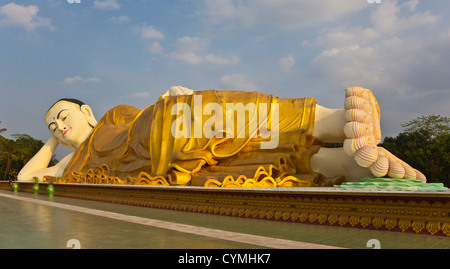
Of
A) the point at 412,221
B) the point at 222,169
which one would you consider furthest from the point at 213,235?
the point at 222,169

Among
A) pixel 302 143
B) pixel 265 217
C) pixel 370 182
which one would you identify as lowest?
pixel 265 217

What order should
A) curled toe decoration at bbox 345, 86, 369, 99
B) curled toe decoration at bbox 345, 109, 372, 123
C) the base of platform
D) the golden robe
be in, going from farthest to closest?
the golden robe → curled toe decoration at bbox 345, 86, 369, 99 → curled toe decoration at bbox 345, 109, 372, 123 → the base of platform

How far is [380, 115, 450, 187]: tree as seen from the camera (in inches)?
376

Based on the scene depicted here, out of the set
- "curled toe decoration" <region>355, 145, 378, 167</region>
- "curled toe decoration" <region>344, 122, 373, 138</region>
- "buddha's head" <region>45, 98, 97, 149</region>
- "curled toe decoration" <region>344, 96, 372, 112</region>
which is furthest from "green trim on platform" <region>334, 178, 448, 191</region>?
"buddha's head" <region>45, 98, 97, 149</region>

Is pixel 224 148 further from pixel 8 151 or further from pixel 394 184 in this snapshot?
pixel 8 151

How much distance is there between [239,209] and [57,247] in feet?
7.92

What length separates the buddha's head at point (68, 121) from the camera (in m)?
11.2

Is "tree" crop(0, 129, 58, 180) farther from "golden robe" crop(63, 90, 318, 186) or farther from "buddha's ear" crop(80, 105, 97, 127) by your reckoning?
"golden robe" crop(63, 90, 318, 186)

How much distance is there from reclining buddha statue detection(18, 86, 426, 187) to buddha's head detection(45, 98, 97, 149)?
444cm

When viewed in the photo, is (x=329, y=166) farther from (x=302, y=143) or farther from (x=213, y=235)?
(x=213, y=235)

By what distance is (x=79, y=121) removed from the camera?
11.4 meters

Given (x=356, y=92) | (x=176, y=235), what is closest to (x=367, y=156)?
(x=356, y=92)

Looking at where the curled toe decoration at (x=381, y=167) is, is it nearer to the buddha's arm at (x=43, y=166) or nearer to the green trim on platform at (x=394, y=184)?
the green trim on platform at (x=394, y=184)

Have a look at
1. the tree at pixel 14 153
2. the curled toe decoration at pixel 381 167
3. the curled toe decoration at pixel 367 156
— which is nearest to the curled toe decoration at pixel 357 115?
the curled toe decoration at pixel 367 156
